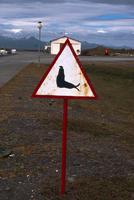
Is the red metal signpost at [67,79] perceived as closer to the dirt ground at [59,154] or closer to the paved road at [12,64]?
the dirt ground at [59,154]

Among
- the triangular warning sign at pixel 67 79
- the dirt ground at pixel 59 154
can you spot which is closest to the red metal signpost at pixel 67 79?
the triangular warning sign at pixel 67 79

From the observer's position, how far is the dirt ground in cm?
834

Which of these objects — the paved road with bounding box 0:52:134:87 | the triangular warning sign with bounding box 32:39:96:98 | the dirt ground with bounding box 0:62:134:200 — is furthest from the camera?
the paved road with bounding box 0:52:134:87

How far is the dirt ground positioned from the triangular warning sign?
145 centimetres

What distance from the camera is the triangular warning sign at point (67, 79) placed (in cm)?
779

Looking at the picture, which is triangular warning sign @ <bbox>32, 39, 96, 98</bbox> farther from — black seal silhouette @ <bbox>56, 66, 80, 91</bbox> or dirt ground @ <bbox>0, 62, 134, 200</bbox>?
dirt ground @ <bbox>0, 62, 134, 200</bbox>

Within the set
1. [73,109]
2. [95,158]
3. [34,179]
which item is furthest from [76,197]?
[73,109]

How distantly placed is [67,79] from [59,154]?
3.04 m

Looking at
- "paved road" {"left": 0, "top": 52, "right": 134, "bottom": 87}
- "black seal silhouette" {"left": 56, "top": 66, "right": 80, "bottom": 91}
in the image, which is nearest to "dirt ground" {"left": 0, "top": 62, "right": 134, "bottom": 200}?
"black seal silhouette" {"left": 56, "top": 66, "right": 80, "bottom": 91}

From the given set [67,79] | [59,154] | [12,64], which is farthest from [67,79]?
[12,64]

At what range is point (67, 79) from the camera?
→ 7801mm

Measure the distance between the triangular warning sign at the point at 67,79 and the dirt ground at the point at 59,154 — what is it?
1453mm

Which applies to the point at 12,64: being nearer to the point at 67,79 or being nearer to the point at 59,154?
the point at 59,154

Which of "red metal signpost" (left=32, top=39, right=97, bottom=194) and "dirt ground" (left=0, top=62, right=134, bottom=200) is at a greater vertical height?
"red metal signpost" (left=32, top=39, right=97, bottom=194)
